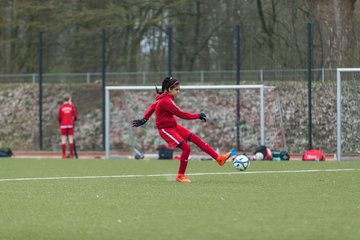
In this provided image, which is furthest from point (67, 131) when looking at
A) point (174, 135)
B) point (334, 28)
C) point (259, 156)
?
point (174, 135)

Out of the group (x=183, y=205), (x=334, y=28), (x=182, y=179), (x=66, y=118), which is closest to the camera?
(x=183, y=205)

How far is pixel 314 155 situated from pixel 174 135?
30.5 ft

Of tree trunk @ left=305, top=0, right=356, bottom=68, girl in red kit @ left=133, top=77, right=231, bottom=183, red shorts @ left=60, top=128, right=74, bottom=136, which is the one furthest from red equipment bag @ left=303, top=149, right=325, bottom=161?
girl in red kit @ left=133, top=77, right=231, bottom=183

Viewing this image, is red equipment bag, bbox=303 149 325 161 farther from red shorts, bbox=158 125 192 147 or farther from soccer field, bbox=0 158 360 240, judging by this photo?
red shorts, bbox=158 125 192 147

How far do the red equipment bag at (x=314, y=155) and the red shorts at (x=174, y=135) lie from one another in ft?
29.1

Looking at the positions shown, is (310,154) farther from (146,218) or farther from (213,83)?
(146,218)

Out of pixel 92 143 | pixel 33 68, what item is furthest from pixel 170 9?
pixel 92 143

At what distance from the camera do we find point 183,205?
12250 mm

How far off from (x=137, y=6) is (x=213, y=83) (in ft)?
28.6

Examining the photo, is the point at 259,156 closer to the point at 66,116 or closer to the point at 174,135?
the point at 66,116

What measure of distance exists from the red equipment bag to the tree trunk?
3.72 m

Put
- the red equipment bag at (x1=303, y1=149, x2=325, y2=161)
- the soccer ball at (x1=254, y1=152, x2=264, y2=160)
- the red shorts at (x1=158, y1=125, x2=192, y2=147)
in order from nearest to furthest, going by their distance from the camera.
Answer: the red shorts at (x1=158, y1=125, x2=192, y2=147) < the red equipment bag at (x1=303, y1=149, x2=325, y2=161) < the soccer ball at (x1=254, y1=152, x2=264, y2=160)

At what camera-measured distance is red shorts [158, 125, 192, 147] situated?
55.4ft

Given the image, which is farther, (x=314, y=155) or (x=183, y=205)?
(x=314, y=155)
